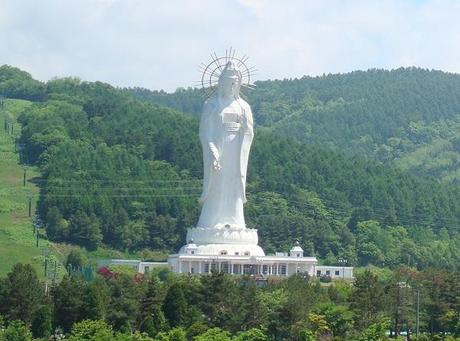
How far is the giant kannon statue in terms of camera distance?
60531 mm

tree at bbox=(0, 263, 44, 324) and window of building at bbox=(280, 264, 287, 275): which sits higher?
window of building at bbox=(280, 264, 287, 275)

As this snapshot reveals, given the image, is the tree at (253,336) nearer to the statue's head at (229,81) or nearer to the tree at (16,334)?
the tree at (16,334)

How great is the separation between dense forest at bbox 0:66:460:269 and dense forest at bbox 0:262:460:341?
19.5 m

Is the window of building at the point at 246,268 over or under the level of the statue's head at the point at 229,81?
under

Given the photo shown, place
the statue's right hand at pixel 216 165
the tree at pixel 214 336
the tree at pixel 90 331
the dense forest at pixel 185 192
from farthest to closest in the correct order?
the dense forest at pixel 185 192 < the statue's right hand at pixel 216 165 < the tree at pixel 214 336 < the tree at pixel 90 331

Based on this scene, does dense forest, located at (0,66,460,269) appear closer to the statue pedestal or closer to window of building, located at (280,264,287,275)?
window of building, located at (280,264,287,275)

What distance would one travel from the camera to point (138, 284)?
162ft

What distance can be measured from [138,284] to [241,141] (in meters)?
12.6

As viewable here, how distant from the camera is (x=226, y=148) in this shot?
61.2 m

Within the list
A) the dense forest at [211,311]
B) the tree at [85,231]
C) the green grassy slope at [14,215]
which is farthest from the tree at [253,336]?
the tree at [85,231]

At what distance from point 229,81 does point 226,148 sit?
2378mm

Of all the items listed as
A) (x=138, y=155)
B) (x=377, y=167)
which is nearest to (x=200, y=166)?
(x=138, y=155)

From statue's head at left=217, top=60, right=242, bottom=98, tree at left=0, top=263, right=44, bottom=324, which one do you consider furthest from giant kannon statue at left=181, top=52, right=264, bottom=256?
tree at left=0, top=263, right=44, bottom=324

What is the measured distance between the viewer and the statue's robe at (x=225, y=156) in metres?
60.8
